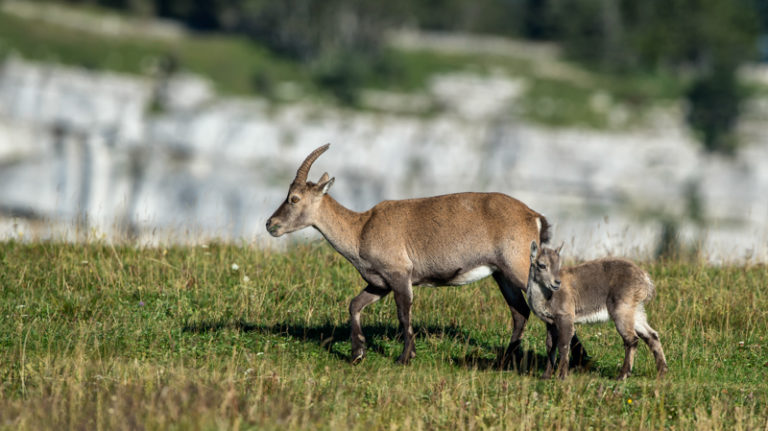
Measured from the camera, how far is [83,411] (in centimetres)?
803

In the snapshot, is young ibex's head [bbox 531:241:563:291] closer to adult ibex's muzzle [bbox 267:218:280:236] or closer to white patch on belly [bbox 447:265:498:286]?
white patch on belly [bbox 447:265:498:286]

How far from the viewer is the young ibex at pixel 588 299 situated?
9625 millimetres

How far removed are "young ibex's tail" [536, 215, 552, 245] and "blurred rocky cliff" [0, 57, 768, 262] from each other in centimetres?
6326

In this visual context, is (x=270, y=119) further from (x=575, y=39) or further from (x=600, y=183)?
(x=575, y=39)

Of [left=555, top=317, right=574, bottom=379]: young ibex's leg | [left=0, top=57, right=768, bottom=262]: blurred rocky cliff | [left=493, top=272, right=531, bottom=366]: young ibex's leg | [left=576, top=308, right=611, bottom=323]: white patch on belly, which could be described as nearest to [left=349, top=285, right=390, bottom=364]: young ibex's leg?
[left=493, top=272, right=531, bottom=366]: young ibex's leg

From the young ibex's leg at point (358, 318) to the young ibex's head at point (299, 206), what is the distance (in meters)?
1.13

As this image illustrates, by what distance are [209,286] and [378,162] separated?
7496 cm

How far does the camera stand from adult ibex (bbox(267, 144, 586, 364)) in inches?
404

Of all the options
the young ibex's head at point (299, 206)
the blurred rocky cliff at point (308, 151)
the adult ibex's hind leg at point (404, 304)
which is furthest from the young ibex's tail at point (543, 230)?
the blurred rocky cliff at point (308, 151)

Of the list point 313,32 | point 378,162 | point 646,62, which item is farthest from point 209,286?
point 646,62

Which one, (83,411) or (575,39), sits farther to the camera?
(575,39)

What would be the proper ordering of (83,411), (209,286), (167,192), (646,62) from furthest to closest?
(646,62)
(167,192)
(209,286)
(83,411)

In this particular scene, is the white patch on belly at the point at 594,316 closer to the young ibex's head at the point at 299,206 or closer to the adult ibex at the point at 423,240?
the adult ibex at the point at 423,240

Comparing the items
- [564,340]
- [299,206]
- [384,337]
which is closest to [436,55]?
[384,337]
